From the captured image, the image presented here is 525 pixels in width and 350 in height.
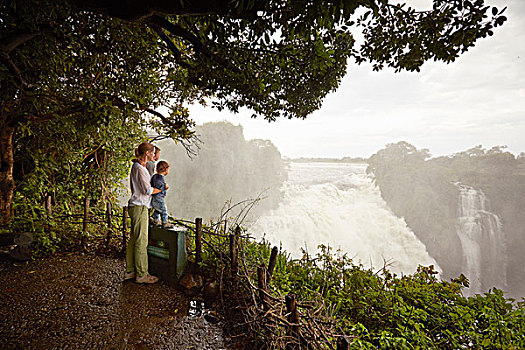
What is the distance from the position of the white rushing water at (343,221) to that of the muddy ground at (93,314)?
1177 cm

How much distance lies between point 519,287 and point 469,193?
5.16 meters

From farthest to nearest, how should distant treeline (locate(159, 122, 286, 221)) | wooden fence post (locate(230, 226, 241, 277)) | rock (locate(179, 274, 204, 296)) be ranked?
distant treeline (locate(159, 122, 286, 221)), rock (locate(179, 274, 204, 296)), wooden fence post (locate(230, 226, 241, 277))

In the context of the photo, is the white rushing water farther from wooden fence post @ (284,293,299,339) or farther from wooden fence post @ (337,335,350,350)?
wooden fence post @ (337,335,350,350)

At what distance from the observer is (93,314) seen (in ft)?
8.46

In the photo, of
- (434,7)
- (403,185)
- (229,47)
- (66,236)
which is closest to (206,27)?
(229,47)

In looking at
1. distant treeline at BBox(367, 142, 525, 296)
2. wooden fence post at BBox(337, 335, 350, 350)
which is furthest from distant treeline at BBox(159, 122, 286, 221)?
wooden fence post at BBox(337, 335, 350, 350)

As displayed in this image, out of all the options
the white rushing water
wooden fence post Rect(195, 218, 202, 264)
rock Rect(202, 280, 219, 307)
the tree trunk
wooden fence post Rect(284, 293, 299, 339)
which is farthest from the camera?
the white rushing water

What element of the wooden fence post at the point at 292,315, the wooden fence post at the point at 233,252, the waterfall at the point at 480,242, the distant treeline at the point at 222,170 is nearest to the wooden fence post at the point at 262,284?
the wooden fence post at the point at 292,315

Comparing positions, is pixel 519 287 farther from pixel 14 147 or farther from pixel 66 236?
pixel 14 147

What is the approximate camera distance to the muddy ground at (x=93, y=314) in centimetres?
220

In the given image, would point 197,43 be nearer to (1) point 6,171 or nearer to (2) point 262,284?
(2) point 262,284

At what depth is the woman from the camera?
296 cm

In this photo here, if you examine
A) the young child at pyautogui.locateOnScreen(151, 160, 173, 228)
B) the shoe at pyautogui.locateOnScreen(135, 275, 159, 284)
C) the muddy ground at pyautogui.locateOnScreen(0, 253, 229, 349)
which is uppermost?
the young child at pyautogui.locateOnScreen(151, 160, 173, 228)

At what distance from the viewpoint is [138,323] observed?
246cm
